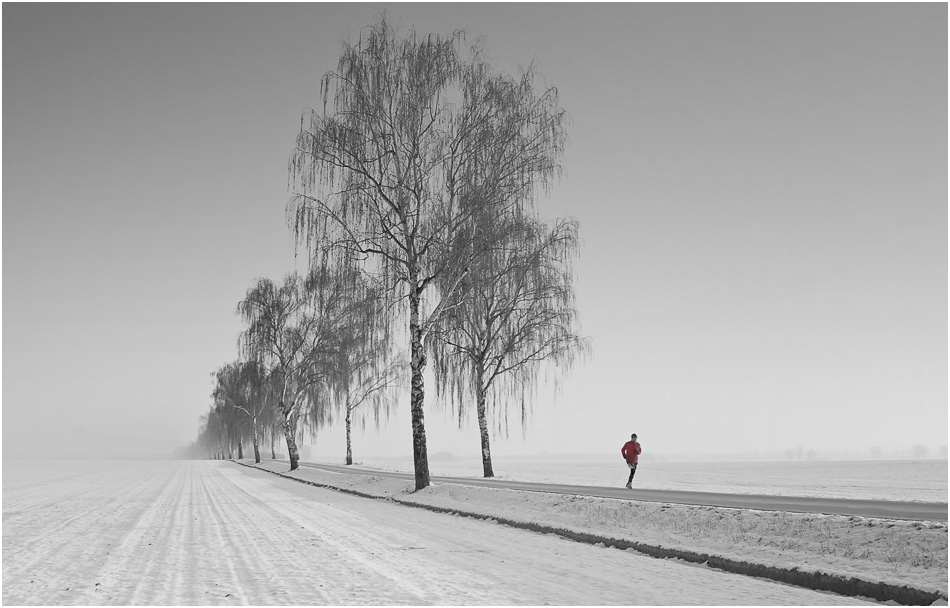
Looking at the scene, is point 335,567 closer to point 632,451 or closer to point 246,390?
point 632,451

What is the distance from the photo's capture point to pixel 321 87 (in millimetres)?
22562

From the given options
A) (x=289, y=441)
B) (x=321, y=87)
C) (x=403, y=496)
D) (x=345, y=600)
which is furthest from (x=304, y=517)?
(x=289, y=441)

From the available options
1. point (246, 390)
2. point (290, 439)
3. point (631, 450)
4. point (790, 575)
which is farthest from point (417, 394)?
point (246, 390)

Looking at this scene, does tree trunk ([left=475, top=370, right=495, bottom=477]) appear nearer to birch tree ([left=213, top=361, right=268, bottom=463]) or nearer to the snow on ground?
the snow on ground

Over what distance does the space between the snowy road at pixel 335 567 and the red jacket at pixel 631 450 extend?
940cm

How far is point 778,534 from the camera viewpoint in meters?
9.55

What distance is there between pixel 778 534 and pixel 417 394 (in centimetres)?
1379

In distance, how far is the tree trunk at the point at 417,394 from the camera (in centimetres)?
2194

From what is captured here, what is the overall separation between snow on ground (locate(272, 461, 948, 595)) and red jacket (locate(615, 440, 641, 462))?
316 inches

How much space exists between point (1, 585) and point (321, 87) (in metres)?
18.1

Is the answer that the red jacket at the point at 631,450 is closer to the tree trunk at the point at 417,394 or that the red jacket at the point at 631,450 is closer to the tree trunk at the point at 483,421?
the tree trunk at the point at 417,394

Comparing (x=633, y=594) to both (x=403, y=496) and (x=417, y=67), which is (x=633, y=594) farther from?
(x=417, y=67)

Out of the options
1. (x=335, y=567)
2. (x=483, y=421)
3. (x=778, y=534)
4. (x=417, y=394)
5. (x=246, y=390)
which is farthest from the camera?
(x=246, y=390)

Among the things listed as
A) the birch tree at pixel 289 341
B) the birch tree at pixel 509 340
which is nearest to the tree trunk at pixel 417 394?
the birch tree at pixel 509 340
